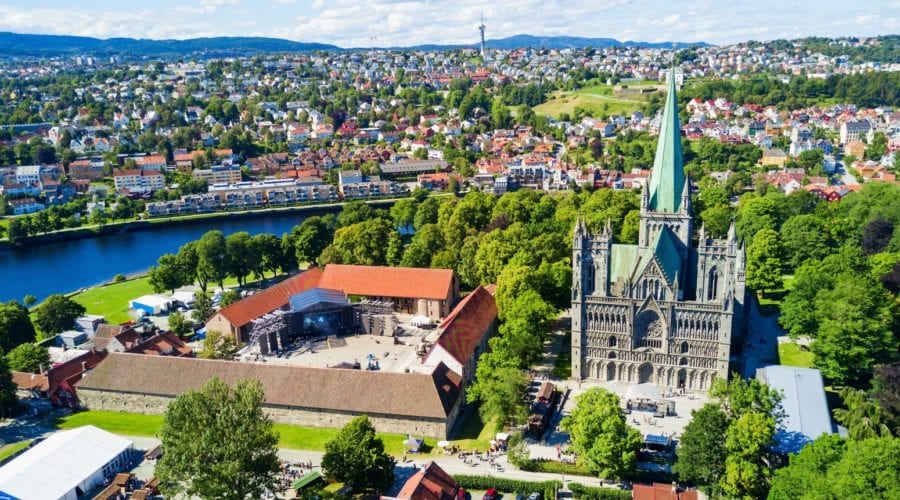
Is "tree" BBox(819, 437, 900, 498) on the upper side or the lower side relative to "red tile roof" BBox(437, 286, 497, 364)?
upper

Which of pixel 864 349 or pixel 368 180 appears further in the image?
pixel 368 180

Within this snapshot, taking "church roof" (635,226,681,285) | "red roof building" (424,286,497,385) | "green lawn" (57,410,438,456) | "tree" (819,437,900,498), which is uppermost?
"church roof" (635,226,681,285)

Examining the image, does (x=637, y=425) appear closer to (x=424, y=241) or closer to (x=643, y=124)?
(x=424, y=241)

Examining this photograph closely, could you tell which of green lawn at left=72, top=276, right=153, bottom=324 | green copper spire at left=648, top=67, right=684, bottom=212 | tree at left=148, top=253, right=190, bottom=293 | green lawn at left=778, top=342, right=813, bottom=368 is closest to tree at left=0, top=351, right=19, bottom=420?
green lawn at left=72, top=276, right=153, bottom=324

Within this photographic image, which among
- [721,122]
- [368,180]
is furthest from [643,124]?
[368,180]

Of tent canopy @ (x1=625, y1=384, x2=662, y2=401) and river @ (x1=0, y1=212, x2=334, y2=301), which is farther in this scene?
river @ (x1=0, y1=212, x2=334, y2=301)

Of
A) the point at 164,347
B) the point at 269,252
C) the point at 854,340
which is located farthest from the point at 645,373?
the point at 269,252

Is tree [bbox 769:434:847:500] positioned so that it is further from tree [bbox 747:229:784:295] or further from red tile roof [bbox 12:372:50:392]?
red tile roof [bbox 12:372:50:392]
